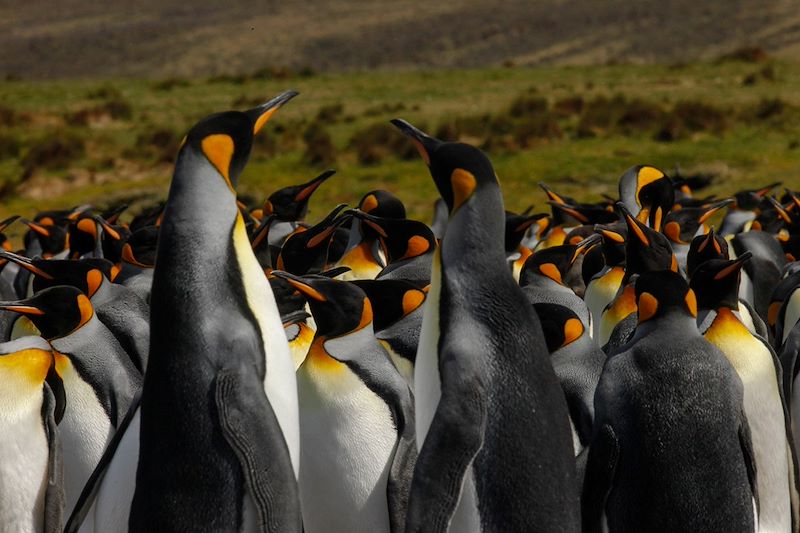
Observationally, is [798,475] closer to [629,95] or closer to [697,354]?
[697,354]

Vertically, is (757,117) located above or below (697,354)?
below

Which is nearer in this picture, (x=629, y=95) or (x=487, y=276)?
(x=487, y=276)

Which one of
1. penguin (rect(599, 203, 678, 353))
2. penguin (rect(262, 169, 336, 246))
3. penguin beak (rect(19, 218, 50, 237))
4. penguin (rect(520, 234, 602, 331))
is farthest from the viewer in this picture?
penguin beak (rect(19, 218, 50, 237))

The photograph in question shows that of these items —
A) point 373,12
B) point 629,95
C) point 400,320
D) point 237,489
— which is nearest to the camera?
point 237,489

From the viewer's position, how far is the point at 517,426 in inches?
107

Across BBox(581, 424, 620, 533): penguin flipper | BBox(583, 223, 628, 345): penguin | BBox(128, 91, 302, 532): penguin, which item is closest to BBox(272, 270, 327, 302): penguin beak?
BBox(128, 91, 302, 532): penguin

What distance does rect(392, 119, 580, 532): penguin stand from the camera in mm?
2676

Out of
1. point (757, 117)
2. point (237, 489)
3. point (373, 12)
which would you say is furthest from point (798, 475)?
point (373, 12)

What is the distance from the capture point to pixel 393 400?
341 cm

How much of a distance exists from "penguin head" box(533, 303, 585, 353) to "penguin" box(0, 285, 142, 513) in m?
1.40

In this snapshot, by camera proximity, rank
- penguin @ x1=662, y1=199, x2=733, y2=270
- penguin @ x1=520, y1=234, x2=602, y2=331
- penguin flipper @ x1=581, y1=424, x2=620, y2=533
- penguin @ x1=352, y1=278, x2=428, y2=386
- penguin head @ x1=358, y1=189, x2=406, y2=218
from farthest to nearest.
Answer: penguin @ x1=662, y1=199, x2=733, y2=270, penguin head @ x1=358, y1=189, x2=406, y2=218, penguin @ x1=520, y1=234, x2=602, y2=331, penguin @ x1=352, y1=278, x2=428, y2=386, penguin flipper @ x1=581, y1=424, x2=620, y2=533

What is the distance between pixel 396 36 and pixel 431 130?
49.8 meters

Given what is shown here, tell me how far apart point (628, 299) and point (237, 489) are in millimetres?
Result: 2294

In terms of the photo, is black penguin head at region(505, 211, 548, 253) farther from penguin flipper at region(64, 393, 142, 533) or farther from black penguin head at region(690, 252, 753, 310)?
penguin flipper at region(64, 393, 142, 533)
